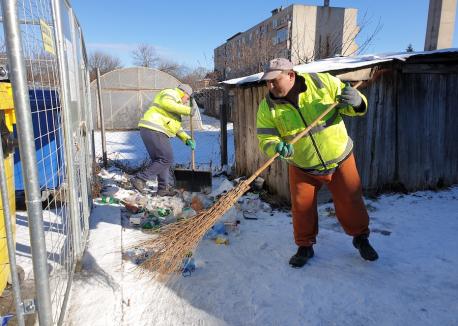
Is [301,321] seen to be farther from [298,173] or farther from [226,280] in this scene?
[298,173]

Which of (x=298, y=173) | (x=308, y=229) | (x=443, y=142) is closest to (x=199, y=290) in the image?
(x=308, y=229)

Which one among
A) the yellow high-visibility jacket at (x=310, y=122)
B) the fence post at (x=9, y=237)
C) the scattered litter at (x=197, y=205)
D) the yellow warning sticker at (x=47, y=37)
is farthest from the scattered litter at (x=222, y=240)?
the yellow warning sticker at (x=47, y=37)

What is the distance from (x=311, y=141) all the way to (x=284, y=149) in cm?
32

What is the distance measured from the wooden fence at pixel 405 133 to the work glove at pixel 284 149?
2113mm

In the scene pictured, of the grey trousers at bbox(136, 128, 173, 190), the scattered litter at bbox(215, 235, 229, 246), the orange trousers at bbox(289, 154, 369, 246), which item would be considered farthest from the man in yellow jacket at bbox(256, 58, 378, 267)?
the grey trousers at bbox(136, 128, 173, 190)

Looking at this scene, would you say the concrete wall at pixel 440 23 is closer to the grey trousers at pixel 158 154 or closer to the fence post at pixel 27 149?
the grey trousers at pixel 158 154

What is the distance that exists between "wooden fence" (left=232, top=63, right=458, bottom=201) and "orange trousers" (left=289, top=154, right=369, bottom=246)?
Answer: 1.75 meters

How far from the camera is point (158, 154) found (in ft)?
18.0

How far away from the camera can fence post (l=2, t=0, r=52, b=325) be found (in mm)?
1398

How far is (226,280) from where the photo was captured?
309 cm

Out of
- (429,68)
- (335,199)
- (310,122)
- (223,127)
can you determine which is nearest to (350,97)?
(310,122)

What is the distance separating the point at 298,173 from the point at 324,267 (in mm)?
931

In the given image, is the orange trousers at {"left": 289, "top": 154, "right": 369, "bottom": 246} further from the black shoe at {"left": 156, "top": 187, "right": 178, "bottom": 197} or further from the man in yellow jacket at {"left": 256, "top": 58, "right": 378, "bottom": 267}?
the black shoe at {"left": 156, "top": 187, "right": 178, "bottom": 197}

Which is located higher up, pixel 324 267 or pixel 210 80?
pixel 210 80
